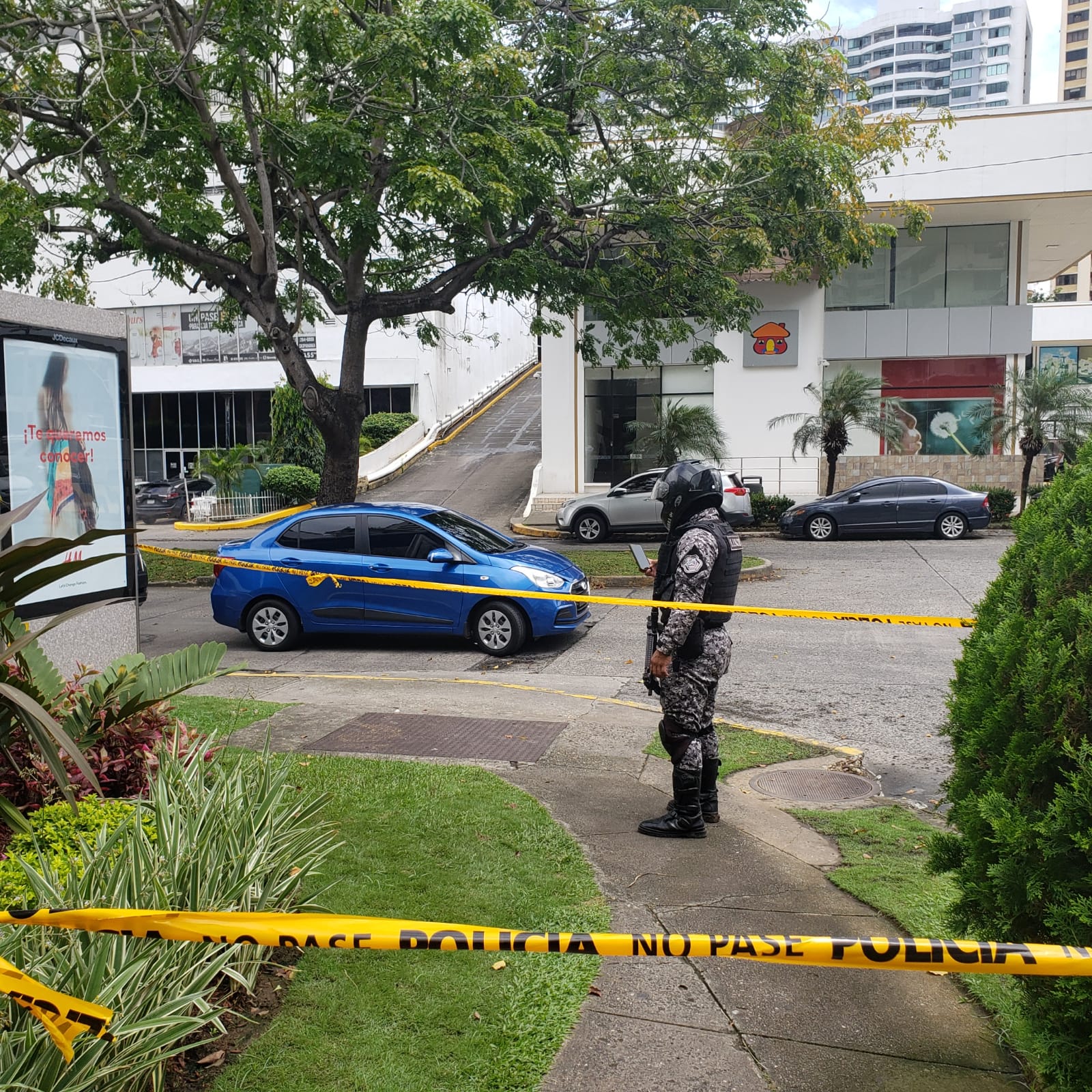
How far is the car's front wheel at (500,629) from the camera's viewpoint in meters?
11.1

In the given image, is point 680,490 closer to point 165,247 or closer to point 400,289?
point 165,247

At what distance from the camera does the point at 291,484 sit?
3291 centimetres

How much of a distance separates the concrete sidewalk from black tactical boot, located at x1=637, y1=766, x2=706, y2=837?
9 centimetres

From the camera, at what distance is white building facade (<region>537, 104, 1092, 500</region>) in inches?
1135

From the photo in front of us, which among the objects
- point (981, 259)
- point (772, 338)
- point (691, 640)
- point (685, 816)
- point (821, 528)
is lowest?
point (685, 816)

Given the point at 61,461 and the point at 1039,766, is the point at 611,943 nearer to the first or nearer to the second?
the point at 1039,766

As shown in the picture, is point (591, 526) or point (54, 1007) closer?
point (54, 1007)

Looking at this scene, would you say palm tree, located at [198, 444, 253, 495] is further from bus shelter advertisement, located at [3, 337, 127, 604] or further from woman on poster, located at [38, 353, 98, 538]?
woman on poster, located at [38, 353, 98, 538]

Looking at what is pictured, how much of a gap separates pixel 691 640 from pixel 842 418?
71.9 feet

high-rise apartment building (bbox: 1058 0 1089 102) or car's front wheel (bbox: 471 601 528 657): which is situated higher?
high-rise apartment building (bbox: 1058 0 1089 102)

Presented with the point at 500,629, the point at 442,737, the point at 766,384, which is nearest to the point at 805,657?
the point at 500,629

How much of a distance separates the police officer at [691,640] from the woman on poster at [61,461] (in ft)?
11.2

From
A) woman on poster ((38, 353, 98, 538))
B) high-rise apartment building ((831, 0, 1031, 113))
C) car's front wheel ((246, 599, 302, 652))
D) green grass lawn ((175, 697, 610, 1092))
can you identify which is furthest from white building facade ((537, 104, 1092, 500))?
high-rise apartment building ((831, 0, 1031, 113))

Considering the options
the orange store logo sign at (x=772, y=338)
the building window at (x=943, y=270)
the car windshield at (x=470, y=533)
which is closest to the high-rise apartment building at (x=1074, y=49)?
the building window at (x=943, y=270)
